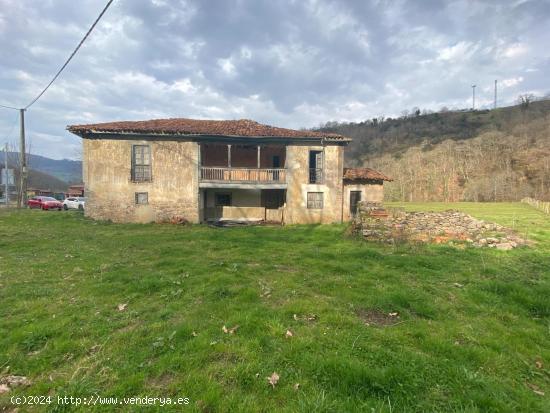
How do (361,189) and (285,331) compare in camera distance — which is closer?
(285,331)

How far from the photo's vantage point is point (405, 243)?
36.0 ft

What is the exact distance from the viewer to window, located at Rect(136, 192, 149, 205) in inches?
733

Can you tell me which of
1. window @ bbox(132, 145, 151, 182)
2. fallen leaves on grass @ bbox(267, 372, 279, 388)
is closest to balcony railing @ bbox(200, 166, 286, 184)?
window @ bbox(132, 145, 151, 182)

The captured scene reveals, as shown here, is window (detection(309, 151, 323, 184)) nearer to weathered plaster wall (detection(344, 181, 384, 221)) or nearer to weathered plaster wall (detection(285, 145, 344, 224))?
weathered plaster wall (detection(285, 145, 344, 224))

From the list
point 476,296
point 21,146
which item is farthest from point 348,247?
point 21,146

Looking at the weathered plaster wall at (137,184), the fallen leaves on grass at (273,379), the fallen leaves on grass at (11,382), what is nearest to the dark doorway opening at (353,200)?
the weathered plaster wall at (137,184)

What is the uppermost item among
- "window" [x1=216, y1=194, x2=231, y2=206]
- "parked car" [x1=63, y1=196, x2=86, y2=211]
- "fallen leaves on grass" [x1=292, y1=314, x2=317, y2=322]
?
"window" [x1=216, y1=194, x2=231, y2=206]

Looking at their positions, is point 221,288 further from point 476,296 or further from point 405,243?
point 405,243

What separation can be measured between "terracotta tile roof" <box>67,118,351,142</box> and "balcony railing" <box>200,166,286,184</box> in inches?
94.0

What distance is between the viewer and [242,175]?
65.3 ft

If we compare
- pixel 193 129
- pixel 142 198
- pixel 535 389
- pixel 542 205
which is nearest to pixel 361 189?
pixel 193 129

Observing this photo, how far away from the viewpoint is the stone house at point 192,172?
720 inches

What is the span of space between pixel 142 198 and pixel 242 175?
6.96m

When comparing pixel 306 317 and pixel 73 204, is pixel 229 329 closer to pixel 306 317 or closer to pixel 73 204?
pixel 306 317
